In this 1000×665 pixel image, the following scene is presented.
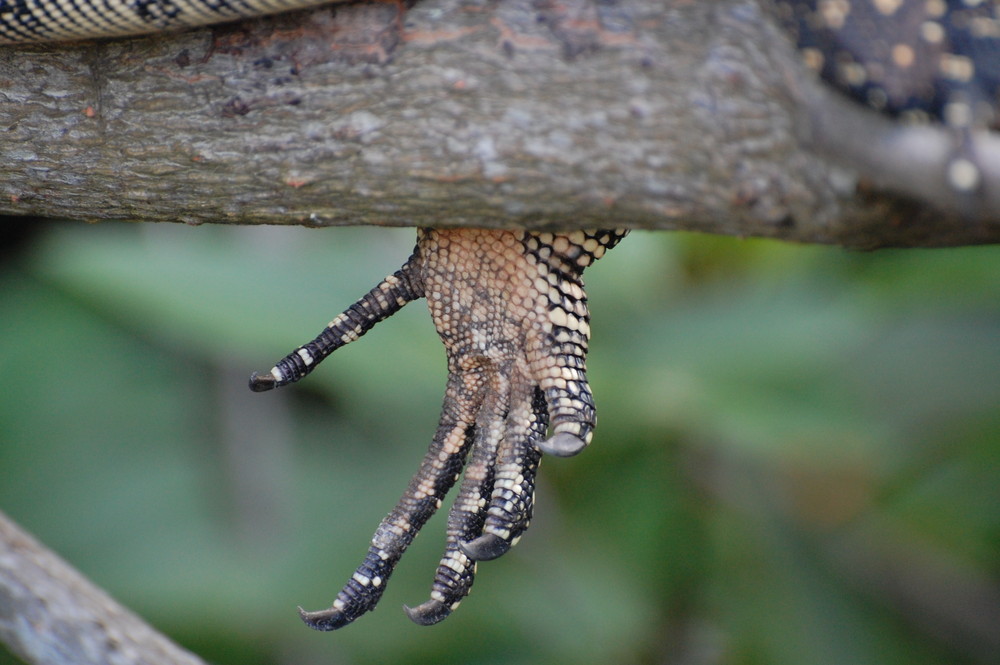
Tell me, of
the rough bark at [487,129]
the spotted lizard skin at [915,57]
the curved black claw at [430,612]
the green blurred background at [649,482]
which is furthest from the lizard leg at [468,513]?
the green blurred background at [649,482]

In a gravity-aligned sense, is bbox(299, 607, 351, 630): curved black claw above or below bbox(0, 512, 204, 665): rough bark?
above

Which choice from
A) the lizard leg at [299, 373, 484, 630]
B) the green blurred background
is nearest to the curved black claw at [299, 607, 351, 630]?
the lizard leg at [299, 373, 484, 630]

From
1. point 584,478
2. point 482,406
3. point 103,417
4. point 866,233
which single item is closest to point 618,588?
point 584,478

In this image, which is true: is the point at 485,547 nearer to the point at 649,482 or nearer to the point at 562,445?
the point at 562,445

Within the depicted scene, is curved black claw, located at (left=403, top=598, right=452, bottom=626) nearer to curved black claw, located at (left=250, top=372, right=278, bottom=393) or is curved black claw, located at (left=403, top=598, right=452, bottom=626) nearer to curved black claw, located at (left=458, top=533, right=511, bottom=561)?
curved black claw, located at (left=458, top=533, right=511, bottom=561)

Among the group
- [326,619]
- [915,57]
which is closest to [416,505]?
[326,619]

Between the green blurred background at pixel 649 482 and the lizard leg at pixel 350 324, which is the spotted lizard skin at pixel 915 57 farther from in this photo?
the green blurred background at pixel 649 482

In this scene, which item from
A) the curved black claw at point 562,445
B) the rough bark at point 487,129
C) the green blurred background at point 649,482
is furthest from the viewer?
the green blurred background at point 649,482
